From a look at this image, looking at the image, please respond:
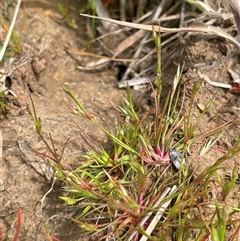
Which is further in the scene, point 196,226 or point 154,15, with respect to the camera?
point 154,15

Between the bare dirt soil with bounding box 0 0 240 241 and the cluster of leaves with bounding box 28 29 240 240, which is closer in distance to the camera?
the cluster of leaves with bounding box 28 29 240 240

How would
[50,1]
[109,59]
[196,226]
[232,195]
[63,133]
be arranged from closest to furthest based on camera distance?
[196,226]
[232,195]
[63,133]
[109,59]
[50,1]

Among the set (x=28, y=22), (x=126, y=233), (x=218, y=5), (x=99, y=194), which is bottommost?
(x=126, y=233)

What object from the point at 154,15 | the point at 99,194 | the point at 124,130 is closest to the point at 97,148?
the point at 124,130

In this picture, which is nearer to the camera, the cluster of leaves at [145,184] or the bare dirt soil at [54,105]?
the cluster of leaves at [145,184]

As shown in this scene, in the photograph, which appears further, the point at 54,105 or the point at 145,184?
the point at 54,105

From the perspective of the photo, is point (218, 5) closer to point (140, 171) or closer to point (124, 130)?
point (124, 130)

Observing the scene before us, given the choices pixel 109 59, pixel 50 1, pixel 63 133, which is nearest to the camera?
pixel 63 133

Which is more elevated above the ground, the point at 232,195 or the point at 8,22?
the point at 8,22
